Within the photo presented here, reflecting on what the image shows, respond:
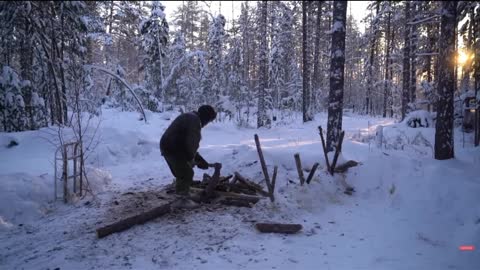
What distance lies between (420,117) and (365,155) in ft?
24.6

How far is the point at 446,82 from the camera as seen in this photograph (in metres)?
8.02

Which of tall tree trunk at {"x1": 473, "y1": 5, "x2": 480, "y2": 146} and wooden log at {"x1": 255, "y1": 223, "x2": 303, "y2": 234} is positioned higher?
tall tree trunk at {"x1": 473, "y1": 5, "x2": 480, "y2": 146}

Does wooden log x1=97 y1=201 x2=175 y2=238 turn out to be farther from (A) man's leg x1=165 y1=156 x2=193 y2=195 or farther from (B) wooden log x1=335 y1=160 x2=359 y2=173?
(B) wooden log x1=335 y1=160 x2=359 y2=173

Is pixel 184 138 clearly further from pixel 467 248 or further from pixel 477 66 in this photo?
pixel 477 66

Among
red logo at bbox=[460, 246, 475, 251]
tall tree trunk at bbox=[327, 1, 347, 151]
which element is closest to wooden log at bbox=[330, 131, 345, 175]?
tall tree trunk at bbox=[327, 1, 347, 151]

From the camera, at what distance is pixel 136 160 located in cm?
1112

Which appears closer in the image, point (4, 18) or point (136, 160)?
point (4, 18)

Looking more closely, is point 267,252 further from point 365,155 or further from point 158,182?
point 365,155

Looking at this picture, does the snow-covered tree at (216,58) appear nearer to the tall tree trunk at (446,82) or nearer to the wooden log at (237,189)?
the tall tree trunk at (446,82)

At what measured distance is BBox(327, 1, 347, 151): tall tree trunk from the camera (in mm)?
9039

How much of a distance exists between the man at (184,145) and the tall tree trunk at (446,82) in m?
5.36

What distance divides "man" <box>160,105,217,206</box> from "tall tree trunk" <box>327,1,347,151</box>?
393 cm

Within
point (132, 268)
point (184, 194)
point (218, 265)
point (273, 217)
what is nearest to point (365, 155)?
point (273, 217)

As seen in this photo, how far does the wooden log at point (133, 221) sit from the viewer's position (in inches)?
207
